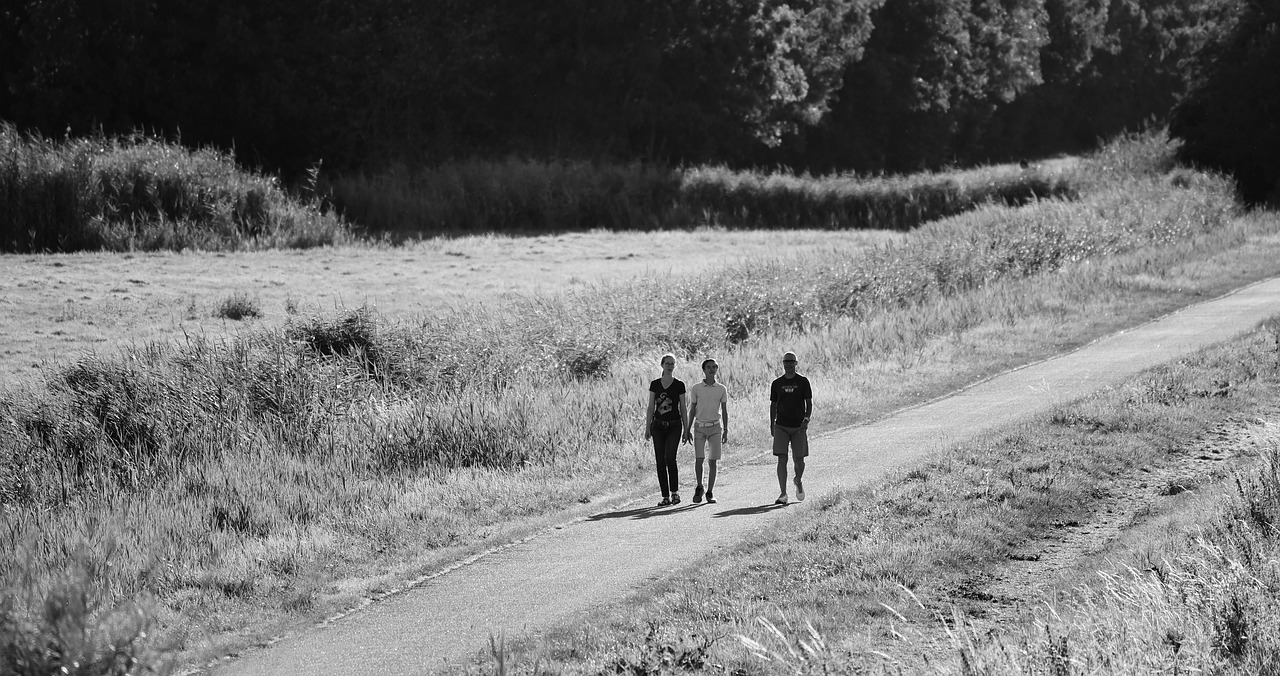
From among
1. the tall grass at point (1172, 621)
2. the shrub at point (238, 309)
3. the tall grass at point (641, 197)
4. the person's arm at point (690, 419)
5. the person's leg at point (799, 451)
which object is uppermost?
the tall grass at point (641, 197)

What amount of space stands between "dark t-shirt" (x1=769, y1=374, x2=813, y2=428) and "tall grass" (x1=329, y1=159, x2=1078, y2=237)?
32075mm

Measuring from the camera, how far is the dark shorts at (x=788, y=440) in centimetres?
1385

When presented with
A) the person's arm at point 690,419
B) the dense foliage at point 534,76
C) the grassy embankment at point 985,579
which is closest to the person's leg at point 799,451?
the grassy embankment at point 985,579

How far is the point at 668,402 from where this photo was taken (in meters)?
14.1

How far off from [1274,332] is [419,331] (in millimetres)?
15046

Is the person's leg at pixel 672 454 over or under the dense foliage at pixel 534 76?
under

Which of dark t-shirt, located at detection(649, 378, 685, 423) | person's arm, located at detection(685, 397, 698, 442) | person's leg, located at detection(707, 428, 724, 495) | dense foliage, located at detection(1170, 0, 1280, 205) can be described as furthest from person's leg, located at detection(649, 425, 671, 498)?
dense foliage, located at detection(1170, 0, 1280, 205)

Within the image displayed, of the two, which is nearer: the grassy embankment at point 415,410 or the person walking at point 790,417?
the grassy embankment at point 415,410

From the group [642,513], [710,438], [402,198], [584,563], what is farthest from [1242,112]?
[584,563]

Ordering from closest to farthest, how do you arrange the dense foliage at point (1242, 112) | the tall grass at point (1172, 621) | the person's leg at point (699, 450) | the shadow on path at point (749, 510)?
the tall grass at point (1172, 621), the shadow on path at point (749, 510), the person's leg at point (699, 450), the dense foliage at point (1242, 112)

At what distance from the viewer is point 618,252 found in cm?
4228

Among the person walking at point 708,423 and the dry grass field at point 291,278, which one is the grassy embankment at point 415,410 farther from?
the dry grass field at point 291,278

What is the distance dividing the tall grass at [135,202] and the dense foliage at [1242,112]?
3629 centimetres

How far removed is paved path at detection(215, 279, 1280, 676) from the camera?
1013cm
